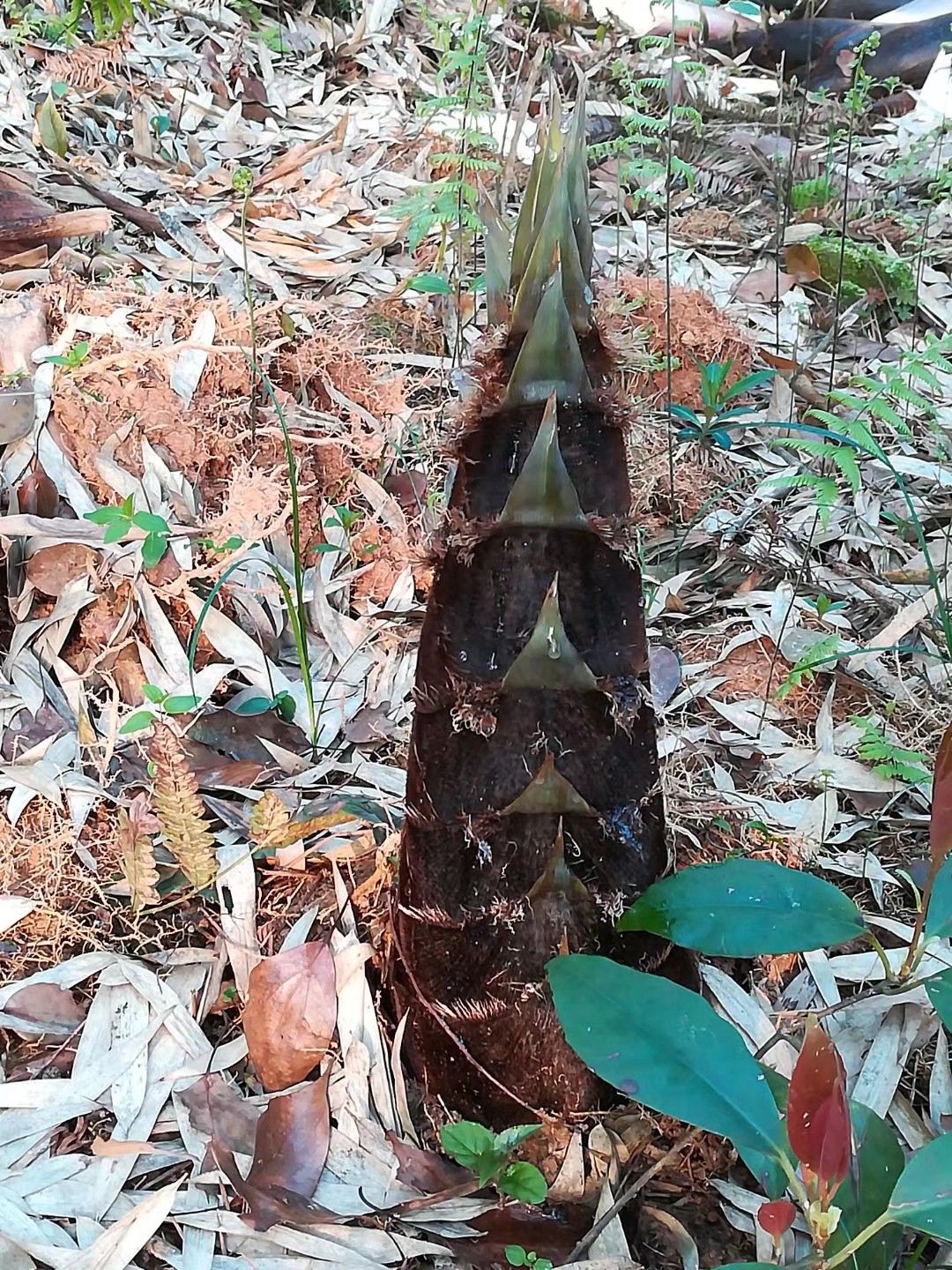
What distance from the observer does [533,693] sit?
0.74 meters

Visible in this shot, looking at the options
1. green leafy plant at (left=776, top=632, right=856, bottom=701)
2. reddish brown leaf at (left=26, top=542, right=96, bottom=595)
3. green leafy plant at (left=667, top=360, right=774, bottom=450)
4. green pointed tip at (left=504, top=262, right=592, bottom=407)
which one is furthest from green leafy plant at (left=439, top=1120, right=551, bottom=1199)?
green leafy plant at (left=667, top=360, right=774, bottom=450)

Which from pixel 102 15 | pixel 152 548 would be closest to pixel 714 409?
pixel 152 548

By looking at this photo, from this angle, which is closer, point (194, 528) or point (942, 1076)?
point (942, 1076)

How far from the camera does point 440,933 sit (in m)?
0.85

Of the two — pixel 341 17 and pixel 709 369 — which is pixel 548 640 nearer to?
pixel 709 369

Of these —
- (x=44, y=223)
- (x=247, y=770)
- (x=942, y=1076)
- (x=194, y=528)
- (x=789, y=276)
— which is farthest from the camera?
(x=789, y=276)

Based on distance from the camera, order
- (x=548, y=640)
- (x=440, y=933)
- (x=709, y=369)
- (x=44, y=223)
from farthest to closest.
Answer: (x=44, y=223) → (x=709, y=369) → (x=440, y=933) → (x=548, y=640)

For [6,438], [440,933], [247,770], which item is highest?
[6,438]

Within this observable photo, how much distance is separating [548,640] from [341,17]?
3.60 meters

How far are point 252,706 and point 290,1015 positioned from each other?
51 cm

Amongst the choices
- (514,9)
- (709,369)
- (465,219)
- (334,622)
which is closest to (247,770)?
(334,622)

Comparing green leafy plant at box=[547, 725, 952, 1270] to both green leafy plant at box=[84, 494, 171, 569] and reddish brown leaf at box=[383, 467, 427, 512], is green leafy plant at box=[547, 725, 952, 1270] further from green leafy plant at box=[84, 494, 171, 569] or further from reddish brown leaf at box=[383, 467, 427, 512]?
reddish brown leaf at box=[383, 467, 427, 512]

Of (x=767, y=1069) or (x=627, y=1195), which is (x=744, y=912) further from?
(x=627, y=1195)

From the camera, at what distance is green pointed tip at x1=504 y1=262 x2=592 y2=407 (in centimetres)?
65
